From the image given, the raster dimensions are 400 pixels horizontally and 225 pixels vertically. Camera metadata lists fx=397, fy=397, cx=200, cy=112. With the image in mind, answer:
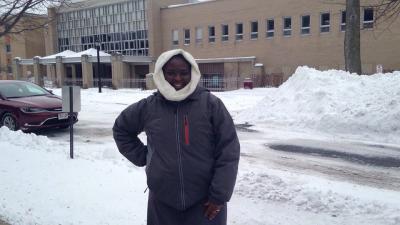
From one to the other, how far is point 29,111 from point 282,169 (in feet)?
24.3

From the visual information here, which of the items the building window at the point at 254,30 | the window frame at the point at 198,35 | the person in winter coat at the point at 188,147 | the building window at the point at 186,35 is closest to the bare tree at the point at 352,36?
the person in winter coat at the point at 188,147

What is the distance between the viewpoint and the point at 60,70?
161 feet

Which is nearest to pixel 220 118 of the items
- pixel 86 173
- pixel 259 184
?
pixel 259 184

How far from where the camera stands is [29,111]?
11031 mm

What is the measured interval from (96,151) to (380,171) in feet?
18.5

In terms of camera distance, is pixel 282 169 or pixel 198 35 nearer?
pixel 282 169

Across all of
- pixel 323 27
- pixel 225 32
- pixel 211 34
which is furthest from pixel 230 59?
pixel 323 27

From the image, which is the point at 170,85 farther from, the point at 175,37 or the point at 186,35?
the point at 175,37

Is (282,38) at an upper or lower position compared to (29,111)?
upper

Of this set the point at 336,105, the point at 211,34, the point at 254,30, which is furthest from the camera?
the point at 211,34

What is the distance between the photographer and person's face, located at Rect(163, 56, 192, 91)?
2.85 m

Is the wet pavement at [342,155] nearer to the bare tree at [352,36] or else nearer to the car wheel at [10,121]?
the car wheel at [10,121]

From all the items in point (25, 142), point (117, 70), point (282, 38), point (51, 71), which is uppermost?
point (282, 38)

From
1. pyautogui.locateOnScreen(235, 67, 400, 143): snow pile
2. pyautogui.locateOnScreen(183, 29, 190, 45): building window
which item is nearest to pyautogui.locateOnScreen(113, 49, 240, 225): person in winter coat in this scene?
pyautogui.locateOnScreen(235, 67, 400, 143): snow pile
